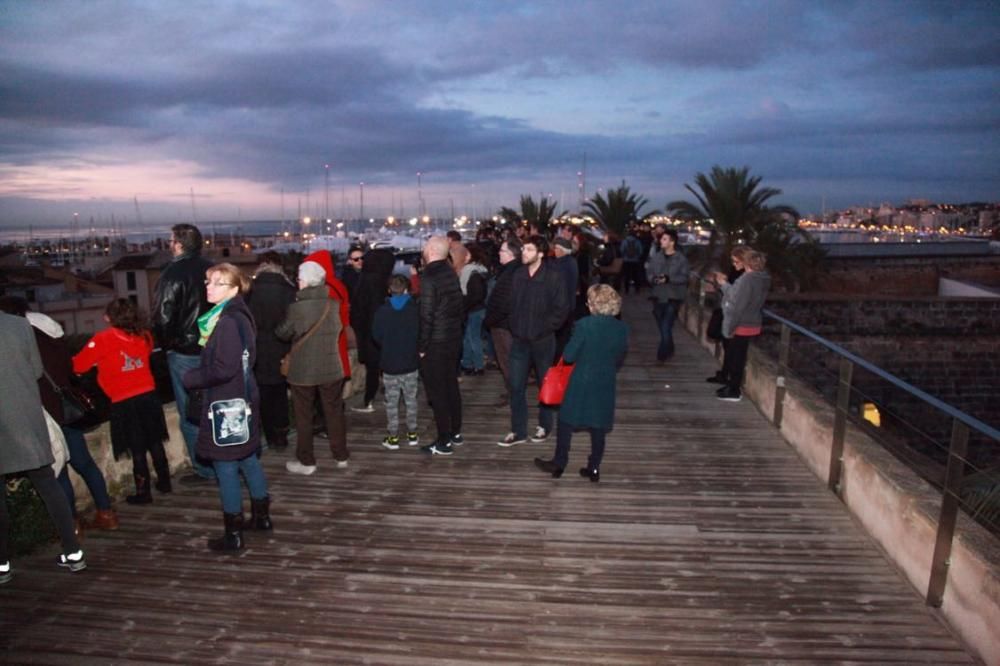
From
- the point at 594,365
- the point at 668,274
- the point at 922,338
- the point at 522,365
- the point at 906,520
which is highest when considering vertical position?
the point at 668,274

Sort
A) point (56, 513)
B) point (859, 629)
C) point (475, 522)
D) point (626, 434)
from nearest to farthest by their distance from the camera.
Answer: point (859, 629), point (56, 513), point (475, 522), point (626, 434)

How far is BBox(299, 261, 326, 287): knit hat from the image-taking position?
5.43 meters

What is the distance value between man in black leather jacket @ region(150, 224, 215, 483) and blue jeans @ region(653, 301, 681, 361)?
6.41 metres

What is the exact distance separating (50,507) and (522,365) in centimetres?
375

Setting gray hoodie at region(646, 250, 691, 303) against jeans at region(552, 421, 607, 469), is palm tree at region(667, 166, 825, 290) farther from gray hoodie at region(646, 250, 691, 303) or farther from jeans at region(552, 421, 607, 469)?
jeans at region(552, 421, 607, 469)

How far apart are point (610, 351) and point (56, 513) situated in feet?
12.5

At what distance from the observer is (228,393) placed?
4.22m

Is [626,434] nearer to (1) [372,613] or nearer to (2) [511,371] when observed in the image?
(2) [511,371]

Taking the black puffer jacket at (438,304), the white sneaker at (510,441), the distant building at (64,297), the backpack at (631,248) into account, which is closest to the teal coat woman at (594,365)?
the black puffer jacket at (438,304)

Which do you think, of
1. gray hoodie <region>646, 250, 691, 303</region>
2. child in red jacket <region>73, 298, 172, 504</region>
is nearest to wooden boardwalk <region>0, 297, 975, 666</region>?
child in red jacket <region>73, 298, 172, 504</region>

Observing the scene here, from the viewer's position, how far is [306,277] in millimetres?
5457

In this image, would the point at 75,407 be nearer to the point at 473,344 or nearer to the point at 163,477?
the point at 163,477

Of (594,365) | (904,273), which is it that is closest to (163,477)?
(594,365)

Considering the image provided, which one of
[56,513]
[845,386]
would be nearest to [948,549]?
[845,386]
